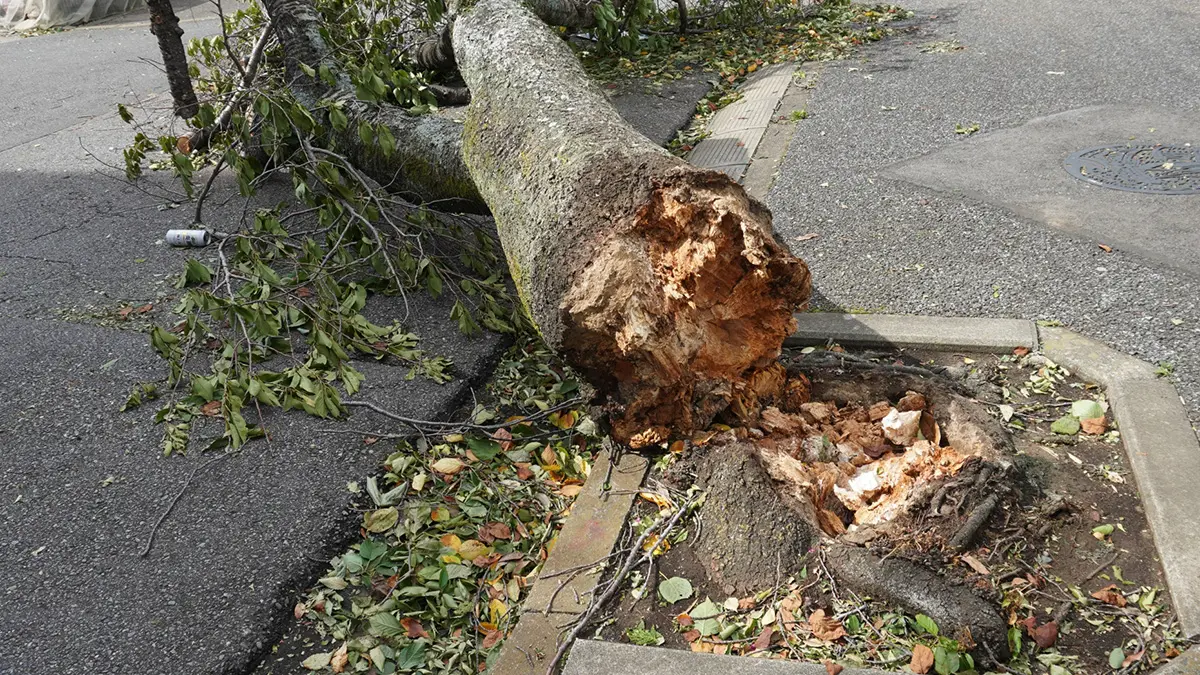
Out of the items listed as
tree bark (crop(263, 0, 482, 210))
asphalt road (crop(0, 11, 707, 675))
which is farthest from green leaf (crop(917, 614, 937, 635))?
tree bark (crop(263, 0, 482, 210))

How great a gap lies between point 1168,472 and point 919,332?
1.11m

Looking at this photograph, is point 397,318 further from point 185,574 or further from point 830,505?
point 830,505

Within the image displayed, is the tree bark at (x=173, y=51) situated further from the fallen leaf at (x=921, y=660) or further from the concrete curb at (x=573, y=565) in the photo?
the fallen leaf at (x=921, y=660)

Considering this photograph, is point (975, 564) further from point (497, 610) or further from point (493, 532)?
point (493, 532)

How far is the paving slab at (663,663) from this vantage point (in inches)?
92.8

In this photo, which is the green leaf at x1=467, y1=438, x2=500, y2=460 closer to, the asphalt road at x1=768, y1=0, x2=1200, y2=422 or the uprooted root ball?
the uprooted root ball

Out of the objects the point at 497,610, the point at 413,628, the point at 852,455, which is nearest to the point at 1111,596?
the point at 852,455

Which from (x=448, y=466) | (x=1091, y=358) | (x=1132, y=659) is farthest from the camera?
(x=1091, y=358)

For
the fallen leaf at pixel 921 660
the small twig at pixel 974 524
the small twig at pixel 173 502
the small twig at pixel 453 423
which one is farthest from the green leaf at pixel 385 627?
the small twig at pixel 974 524

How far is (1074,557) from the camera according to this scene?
2697mm

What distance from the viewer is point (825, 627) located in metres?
2.53

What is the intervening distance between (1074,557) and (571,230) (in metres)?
1.77

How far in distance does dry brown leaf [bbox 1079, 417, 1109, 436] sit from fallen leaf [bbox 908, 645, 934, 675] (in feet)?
4.03

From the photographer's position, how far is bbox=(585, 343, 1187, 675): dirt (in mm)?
2428
